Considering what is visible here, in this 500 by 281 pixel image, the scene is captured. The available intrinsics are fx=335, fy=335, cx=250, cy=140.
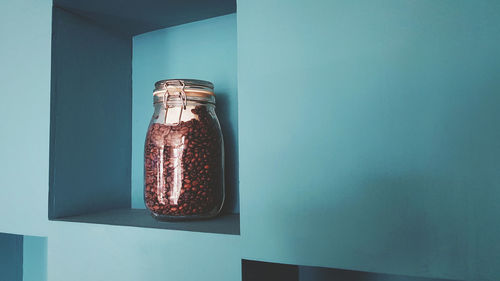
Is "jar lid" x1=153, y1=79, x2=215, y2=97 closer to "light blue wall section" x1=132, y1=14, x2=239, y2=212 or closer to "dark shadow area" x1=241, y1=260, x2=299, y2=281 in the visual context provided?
"light blue wall section" x1=132, y1=14, x2=239, y2=212

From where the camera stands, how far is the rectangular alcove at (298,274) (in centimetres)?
56

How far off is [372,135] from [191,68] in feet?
1.90

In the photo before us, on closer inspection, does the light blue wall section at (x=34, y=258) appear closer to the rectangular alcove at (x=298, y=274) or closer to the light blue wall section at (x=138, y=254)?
the light blue wall section at (x=138, y=254)

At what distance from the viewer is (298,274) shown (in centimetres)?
80

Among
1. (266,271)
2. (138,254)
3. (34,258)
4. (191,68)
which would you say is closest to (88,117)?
(191,68)

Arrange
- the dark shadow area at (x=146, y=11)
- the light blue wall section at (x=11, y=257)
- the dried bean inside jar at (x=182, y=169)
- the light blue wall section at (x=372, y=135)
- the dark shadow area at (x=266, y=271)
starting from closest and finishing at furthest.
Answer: the light blue wall section at (x=372, y=135), the dark shadow area at (x=266, y=271), the dried bean inside jar at (x=182, y=169), the dark shadow area at (x=146, y=11), the light blue wall section at (x=11, y=257)

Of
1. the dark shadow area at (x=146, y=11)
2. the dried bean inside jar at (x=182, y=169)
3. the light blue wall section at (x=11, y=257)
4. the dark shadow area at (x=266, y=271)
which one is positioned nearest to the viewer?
the dark shadow area at (x=266, y=271)

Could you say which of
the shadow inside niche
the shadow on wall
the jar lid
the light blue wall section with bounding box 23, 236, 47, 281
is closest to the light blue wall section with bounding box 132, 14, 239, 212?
the shadow inside niche

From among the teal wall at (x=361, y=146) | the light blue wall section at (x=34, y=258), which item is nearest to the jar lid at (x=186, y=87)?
the teal wall at (x=361, y=146)

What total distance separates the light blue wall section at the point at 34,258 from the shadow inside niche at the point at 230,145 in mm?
778

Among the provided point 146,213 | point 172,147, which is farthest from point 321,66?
point 146,213

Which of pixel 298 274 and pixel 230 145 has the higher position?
pixel 230 145

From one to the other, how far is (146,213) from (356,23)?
649 millimetres

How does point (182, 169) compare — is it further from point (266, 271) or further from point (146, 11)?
point (146, 11)
